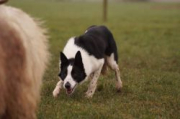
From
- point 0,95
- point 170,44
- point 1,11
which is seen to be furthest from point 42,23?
point 170,44

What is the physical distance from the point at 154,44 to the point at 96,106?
1153 cm

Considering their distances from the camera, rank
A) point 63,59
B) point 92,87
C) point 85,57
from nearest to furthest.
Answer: point 63,59 → point 85,57 → point 92,87

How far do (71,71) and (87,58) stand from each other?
0.50 metres

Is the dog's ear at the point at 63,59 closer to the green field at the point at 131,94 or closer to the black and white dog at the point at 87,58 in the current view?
the black and white dog at the point at 87,58

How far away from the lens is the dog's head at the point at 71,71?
26.3ft

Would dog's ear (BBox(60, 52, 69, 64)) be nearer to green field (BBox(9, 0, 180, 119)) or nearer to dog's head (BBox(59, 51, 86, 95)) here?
dog's head (BBox(59, 51, 86, 95))

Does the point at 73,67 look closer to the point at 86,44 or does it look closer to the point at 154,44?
the point at 86,44

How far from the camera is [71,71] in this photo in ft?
26.5

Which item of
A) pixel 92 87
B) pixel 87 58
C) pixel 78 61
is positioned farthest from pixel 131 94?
pixel 78 61

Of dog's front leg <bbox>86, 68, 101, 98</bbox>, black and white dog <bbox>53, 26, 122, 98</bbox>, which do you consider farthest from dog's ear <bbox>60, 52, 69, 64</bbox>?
dog's front leg <bbox>86, 68, 101, 98</bbox>

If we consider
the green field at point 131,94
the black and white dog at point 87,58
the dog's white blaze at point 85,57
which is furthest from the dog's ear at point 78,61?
the green field at point 131,94

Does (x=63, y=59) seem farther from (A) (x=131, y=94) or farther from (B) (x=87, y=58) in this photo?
(A) (x=131, y=94)

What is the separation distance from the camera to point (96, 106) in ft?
25.2

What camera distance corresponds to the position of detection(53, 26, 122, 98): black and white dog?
8086 millimetres
